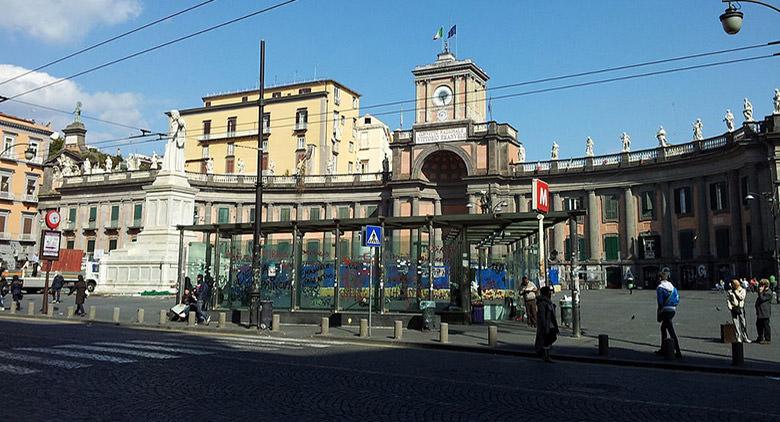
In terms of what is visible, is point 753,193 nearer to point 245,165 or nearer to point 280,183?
point 280,183

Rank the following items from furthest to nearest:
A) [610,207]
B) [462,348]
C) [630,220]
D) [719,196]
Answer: [610,207]
[630,220]
[719,196]
[462,348]

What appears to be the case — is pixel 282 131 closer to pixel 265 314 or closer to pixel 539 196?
pixel 265 314

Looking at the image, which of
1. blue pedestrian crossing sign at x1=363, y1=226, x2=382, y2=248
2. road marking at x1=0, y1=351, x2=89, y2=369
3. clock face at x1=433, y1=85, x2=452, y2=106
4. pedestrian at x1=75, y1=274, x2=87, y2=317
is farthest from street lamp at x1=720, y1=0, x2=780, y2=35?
clock face at x1=433, y1=85, x2=452, y2=106

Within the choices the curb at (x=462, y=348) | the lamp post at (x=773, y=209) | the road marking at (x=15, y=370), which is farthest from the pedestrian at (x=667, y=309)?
the lamp post at (x=773, y=209)

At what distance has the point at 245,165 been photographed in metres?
78.2

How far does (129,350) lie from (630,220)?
1993 inches

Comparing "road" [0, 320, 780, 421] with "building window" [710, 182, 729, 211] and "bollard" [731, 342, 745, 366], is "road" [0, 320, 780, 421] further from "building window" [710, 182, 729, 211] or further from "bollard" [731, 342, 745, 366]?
"building window" [710, 182, 729, 211]

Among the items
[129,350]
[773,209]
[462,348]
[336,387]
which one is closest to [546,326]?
[462,348]

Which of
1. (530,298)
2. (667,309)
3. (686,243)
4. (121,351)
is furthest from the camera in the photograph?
A: (686,243)

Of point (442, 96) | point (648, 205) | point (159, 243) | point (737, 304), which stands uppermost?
point (442, 96)

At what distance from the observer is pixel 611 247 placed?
187 feet

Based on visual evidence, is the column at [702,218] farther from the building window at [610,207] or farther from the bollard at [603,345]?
the bollard at [603,345]

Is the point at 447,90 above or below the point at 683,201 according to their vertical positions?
above

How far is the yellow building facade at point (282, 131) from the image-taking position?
244ft
